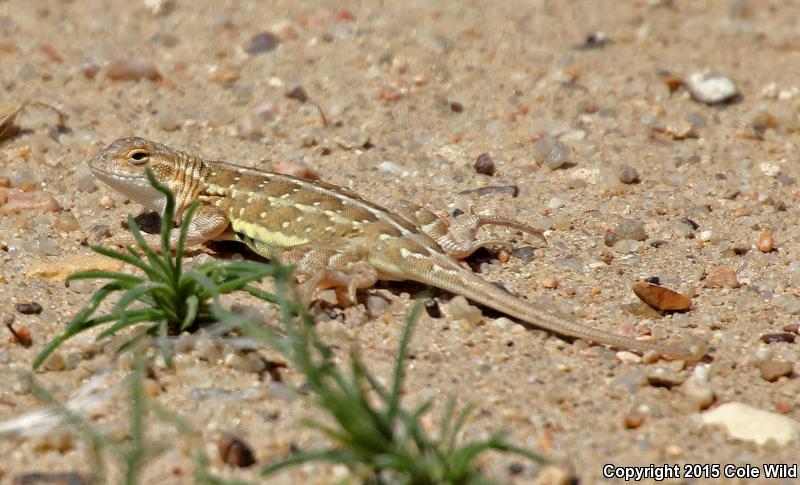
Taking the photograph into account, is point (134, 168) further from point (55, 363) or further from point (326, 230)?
point (55, 363)

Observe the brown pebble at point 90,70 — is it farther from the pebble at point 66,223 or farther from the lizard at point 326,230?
the pebble at point 66,223

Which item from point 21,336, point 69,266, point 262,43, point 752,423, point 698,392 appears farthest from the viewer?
point 262,43

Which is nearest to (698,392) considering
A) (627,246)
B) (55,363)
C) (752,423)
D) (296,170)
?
(752,423)

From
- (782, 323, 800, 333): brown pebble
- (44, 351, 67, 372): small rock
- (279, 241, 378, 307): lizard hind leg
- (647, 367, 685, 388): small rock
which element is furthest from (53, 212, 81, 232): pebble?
(782, 323, 800, 333): brown pebble

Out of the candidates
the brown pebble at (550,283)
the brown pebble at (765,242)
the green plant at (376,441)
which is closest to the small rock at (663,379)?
the brown pebble at (550,283)

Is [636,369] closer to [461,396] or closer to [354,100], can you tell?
[461,396]

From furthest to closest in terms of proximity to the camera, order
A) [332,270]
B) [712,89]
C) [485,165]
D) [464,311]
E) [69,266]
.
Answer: [712,89] → [485,165] → [69,266] → [332,270] → [464,311]
